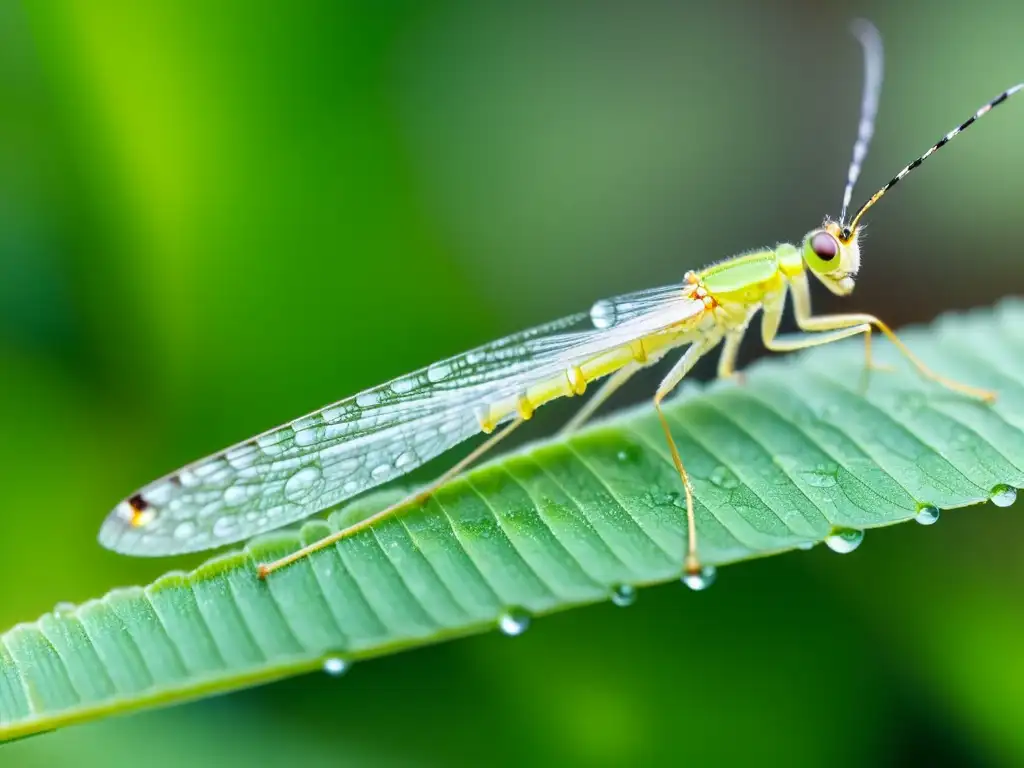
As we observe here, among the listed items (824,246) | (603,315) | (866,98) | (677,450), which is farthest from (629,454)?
(866,98)

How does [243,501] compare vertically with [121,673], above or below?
above

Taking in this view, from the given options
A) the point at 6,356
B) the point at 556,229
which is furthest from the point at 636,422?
the point at 6,356

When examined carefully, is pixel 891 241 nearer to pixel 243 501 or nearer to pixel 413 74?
pixel 413 74

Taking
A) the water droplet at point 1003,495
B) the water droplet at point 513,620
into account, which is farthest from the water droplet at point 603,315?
the water droplet at point 513,620

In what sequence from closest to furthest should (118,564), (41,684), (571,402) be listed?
(41,684) → (118,564) → (571,402)

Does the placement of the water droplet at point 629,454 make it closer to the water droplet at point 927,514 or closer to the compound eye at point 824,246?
the water droplet at point 927,514
